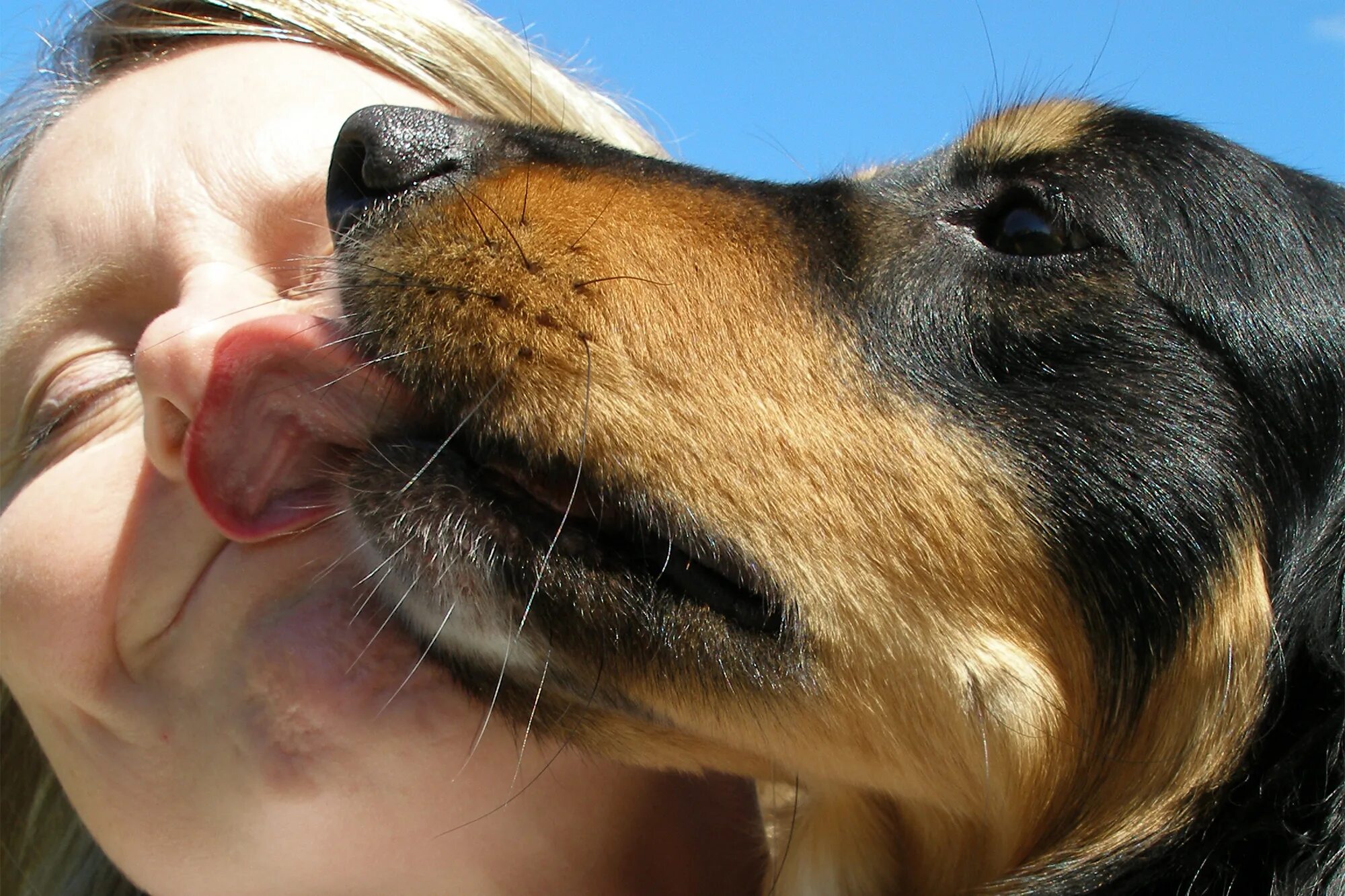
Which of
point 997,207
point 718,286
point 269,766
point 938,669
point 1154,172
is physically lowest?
point 269,766

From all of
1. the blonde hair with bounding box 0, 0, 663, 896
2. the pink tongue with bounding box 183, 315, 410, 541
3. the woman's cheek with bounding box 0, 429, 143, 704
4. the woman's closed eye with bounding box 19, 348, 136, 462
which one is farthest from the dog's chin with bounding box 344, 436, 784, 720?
the blonde hair with bounding box 0, 0, 663, 896

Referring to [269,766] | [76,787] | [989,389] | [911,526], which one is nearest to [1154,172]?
[989,389]

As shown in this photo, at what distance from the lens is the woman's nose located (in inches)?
68.6

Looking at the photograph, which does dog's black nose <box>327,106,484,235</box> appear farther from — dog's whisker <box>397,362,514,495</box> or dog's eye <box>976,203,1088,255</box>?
dog's eye <box>976,203,1088,255</box>

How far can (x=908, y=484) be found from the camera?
1.75 metres

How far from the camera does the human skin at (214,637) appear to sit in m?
1.78

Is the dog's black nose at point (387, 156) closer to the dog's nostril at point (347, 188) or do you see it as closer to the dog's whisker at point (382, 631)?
the dog's nostril at point (347, 188)

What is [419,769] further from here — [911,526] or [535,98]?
[535,98]

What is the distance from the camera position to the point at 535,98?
288 cm

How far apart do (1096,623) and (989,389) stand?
40cm

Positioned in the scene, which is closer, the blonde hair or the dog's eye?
the dog's eye

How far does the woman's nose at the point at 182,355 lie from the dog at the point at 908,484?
0.22 meters

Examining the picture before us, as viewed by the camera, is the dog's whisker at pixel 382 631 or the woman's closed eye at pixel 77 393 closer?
the dog's whisker at pixel 382 631

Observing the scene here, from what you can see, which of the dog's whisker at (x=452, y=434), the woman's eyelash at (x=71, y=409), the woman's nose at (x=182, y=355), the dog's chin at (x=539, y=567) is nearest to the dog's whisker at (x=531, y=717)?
the dog's chin at (x=539, y=567)
